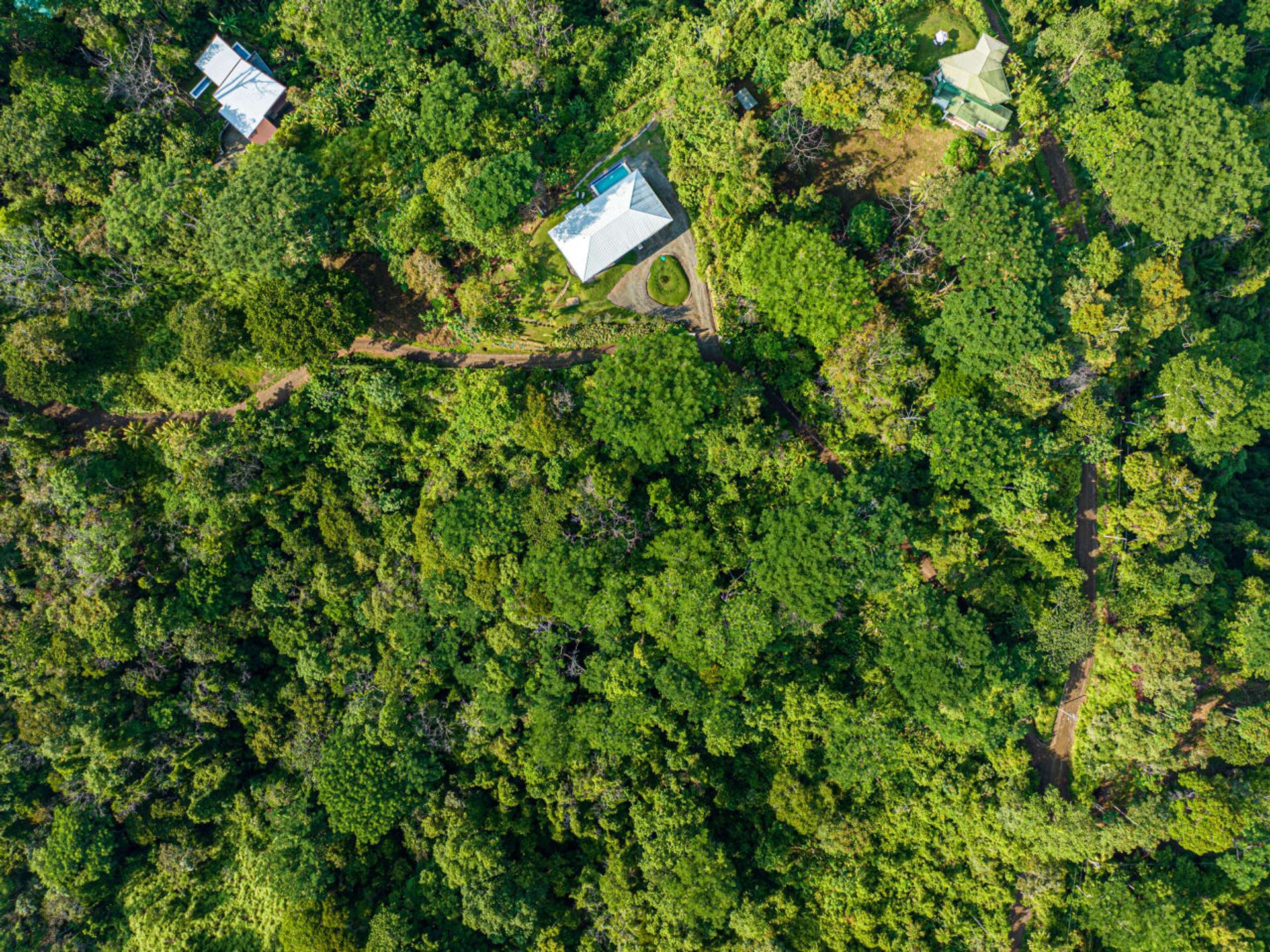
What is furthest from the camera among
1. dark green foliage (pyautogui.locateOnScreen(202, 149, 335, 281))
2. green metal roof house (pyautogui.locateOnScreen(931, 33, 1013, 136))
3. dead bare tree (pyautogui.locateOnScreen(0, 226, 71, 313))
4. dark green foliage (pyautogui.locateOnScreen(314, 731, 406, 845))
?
dark green foliage (pyautogui.locateOnScreen(314, 731, 406, 845))

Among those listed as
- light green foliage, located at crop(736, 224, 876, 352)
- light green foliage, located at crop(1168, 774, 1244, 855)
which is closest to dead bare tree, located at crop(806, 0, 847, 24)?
light green foliage, located at crop(736, 224, 876, 352)

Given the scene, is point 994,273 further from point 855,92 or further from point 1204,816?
point 1204,816

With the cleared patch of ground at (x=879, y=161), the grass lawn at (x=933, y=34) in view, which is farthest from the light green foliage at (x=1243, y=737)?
the grass lawn at (x=933, y=34)

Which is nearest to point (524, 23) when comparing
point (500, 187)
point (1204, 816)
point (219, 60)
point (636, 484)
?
point (500, 187)

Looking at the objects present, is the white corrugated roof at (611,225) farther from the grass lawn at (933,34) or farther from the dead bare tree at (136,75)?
the dead bare tree at (136,75)

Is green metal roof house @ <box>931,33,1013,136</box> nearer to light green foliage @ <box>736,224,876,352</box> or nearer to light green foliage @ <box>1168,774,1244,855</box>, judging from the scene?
light green foliage @ <box>736,224,876,352</box>

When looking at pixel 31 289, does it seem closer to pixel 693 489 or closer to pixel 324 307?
pixel 324 307
